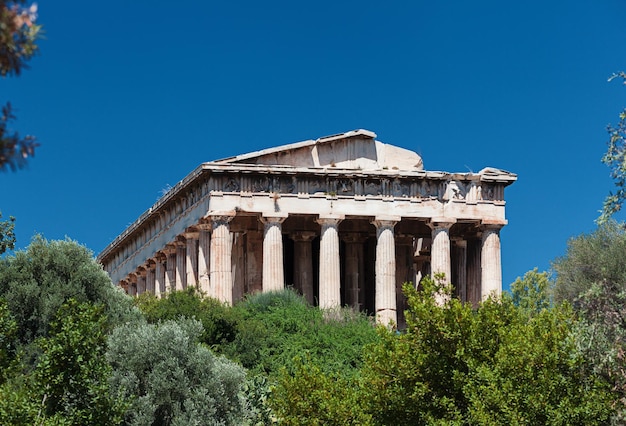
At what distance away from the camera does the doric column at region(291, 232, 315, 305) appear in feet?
168

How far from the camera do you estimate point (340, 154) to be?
163 ft

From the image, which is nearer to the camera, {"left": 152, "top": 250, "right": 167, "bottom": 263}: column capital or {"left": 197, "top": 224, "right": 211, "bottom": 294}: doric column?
{"left": 197, "top": 224, "right": 211, "bottom": 294}: doric column

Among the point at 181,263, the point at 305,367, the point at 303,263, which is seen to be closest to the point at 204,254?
the point at 181,263

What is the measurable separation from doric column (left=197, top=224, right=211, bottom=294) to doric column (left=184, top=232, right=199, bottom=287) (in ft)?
2.91

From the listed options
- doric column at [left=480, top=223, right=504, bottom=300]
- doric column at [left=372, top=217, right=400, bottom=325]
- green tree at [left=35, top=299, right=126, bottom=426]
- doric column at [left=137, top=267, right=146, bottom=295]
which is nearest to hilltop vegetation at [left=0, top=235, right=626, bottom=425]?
green tree at [left=35, top=299, right=126, bottom=426]

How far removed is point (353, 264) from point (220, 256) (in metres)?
7.80

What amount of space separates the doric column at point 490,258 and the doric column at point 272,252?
8473 millimetres

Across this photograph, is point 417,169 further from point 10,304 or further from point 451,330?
point 451,330

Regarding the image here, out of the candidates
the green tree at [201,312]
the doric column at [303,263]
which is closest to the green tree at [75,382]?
the green tree at [201,312]

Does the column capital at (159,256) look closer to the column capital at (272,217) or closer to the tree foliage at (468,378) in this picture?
the column capital at (272,217)

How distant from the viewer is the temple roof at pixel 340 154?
4859 centimetres

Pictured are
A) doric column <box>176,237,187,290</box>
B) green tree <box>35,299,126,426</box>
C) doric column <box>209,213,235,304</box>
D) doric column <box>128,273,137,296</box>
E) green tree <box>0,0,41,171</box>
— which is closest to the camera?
green tree <box>0,0,41,171</box>

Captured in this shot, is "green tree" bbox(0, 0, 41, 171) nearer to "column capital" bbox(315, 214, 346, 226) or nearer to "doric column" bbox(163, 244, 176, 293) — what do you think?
"column capital" bbox(315, 214, 346, 226)

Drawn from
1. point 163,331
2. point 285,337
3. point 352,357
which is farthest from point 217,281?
point 163,331
